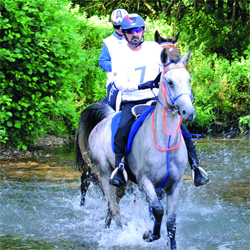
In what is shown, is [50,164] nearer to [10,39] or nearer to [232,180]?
[10,39]

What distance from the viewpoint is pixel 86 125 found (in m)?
7.41

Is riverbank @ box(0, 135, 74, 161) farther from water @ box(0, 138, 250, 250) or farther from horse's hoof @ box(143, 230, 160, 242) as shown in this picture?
horse's hoof @ box(143, 230, 160, 242)

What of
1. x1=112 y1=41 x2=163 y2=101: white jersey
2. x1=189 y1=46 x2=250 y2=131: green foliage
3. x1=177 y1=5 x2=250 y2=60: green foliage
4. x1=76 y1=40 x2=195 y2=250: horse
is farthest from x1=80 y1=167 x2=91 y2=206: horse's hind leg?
x1=177 y1=5 x2=250 y2=60: green foliage

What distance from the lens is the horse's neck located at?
4.96m

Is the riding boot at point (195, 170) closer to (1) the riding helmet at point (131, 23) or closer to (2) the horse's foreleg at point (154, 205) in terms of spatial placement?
(2) the horse's foreleg at point (154, 205)

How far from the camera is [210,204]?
7.30 m

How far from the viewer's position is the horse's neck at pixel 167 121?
4.96m

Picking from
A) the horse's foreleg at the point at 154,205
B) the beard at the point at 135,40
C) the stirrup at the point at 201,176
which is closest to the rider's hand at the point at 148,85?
the beard at the point at 135,40

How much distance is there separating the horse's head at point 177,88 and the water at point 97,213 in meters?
1.83

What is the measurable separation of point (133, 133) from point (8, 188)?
3654mm

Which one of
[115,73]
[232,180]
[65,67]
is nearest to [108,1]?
[65,67]

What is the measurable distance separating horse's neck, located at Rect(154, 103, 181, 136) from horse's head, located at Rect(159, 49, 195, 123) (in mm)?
136

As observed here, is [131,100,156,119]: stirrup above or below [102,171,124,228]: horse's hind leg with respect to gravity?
above

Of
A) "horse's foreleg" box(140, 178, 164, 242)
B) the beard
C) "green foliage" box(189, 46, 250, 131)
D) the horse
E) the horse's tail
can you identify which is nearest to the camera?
the horse
